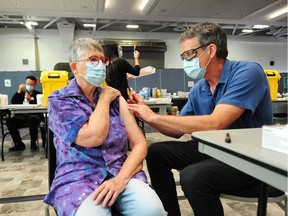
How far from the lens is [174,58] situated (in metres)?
10.3

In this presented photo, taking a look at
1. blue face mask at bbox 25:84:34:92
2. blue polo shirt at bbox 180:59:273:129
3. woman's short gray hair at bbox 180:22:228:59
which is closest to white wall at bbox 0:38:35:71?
blue face mask at bbox 25:84:34:92

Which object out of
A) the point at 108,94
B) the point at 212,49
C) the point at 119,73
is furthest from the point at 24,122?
the point at 212,49

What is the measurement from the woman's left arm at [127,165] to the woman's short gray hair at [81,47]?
311mm

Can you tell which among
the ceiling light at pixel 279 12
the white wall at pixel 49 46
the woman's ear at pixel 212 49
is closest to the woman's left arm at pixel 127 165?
the woman's ear at pixel 212 49

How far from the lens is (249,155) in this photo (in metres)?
0.61

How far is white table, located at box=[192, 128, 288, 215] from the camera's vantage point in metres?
0.54

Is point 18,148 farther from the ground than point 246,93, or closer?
closer

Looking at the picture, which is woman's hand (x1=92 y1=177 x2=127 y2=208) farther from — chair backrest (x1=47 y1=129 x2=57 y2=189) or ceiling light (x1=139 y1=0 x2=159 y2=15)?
ceiling light (x1=139 y1=0 x2=159 y2=15)

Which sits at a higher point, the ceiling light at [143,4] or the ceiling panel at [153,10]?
the ceiling light at [143,4]

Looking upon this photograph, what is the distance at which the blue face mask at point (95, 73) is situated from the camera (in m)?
1.32

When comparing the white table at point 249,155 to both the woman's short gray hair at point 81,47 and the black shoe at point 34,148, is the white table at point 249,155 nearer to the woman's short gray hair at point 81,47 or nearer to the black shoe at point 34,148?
the woman's short gray hair at point 81,47

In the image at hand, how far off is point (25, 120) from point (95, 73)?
2.93 m

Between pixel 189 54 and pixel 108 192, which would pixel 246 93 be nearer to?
pixel 189 54

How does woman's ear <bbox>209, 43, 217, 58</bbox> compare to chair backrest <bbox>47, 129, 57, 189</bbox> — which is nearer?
chair backrest <bbox>47, 129, 57, 189</bbox>
